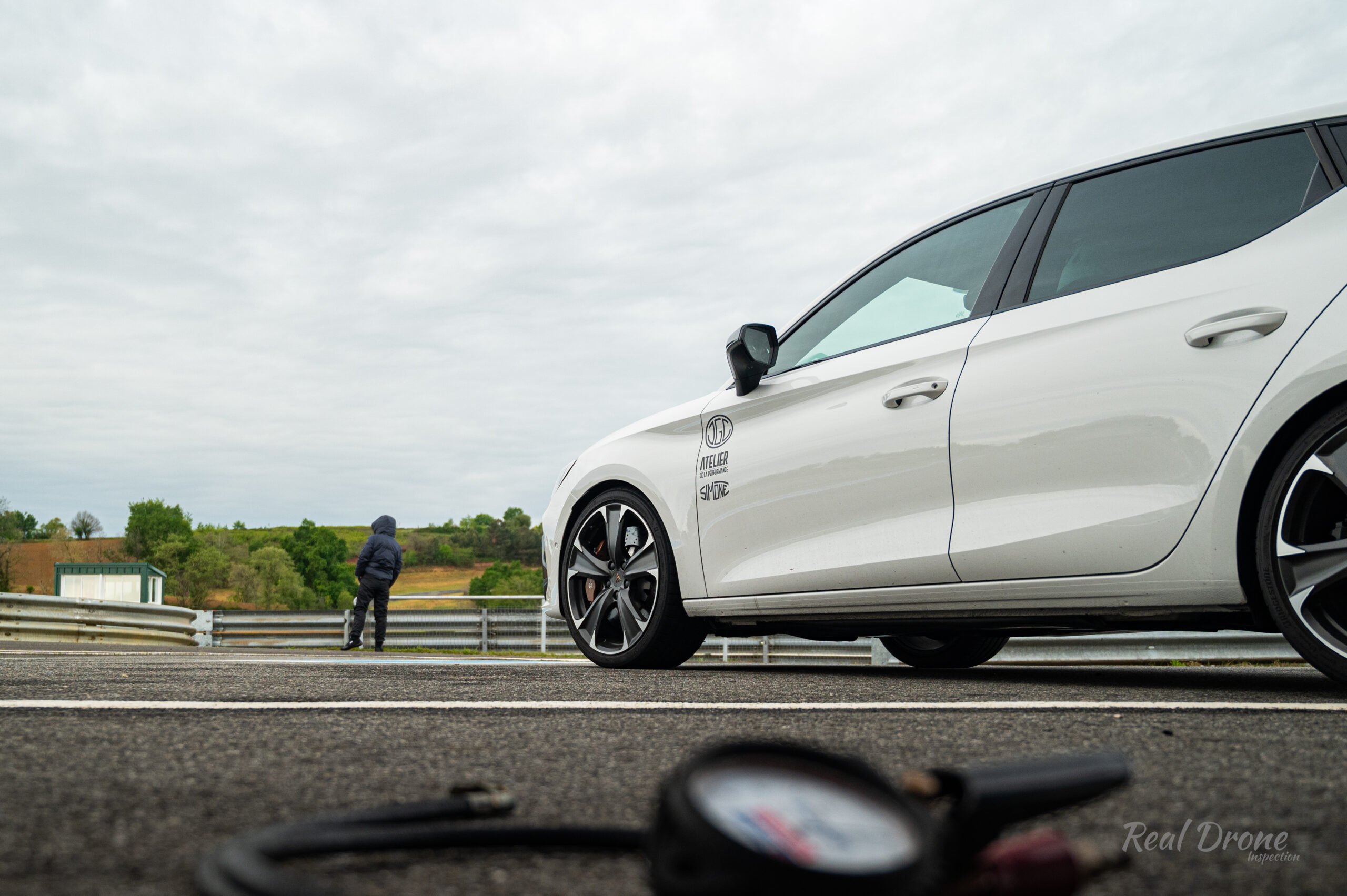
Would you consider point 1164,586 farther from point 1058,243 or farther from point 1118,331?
point 1058,243

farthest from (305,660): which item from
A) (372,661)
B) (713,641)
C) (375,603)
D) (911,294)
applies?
(713,641)

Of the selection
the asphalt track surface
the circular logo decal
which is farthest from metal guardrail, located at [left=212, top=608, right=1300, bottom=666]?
the asphalt track surface

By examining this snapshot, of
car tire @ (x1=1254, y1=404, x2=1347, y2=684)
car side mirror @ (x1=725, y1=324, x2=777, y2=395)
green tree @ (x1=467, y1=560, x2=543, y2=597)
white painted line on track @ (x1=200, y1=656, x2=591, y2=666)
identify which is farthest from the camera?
green tree @ (x1=467, y1=560, x2=543, y2=597)

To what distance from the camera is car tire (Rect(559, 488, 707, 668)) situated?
4.59 meters

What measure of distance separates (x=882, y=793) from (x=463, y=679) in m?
3.16

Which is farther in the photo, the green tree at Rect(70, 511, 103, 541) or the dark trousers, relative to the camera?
the green tree at Rect(70, 511, 103, 541)

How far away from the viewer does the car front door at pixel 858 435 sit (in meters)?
3.58

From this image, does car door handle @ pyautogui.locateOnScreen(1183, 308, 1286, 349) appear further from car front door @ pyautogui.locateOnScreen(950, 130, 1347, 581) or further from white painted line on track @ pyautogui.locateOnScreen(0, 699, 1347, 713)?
white painted line on track @ pyautogui.locateOnScreen(0, 699, 1347, 713)

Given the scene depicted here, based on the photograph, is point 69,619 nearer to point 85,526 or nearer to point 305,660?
point 305,660

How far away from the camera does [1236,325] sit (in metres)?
2.83

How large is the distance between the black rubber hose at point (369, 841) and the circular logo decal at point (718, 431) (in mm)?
3386

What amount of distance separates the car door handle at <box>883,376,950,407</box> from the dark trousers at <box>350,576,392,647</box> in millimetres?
12107

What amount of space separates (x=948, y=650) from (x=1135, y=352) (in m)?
2.76

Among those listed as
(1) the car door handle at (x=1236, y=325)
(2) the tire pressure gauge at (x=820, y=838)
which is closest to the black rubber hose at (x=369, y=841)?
(2) the tire pressure gauge at (x=820, y=838)
